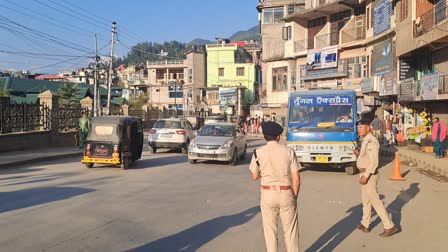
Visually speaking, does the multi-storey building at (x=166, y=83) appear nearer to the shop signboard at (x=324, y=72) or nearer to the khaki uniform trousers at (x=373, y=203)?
the shop signboard at (x=324, y=72)

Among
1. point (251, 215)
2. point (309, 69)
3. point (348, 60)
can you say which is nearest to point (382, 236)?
point (251, 215)

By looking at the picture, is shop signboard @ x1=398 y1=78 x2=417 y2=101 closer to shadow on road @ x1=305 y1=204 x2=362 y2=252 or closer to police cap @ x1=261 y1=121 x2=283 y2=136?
shadow on road @ x1=305 y1=204 x2=362 y2=252

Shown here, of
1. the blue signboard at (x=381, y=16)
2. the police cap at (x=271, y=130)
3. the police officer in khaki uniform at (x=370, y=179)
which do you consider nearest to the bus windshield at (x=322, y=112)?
the police officer in khaki uniform at (x=370, y=179)

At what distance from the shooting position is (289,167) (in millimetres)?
5273

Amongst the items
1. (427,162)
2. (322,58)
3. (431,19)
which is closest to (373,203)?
(427,162)

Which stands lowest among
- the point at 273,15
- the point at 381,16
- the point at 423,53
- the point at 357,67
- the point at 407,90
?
the point at 407,90

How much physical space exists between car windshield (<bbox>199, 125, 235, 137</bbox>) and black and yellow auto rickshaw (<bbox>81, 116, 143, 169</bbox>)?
12.3ft

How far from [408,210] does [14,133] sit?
1692cm

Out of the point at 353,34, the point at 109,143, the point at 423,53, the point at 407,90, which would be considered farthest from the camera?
the point at 353,34

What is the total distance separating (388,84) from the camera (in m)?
31.1

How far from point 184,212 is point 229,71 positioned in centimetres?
7129

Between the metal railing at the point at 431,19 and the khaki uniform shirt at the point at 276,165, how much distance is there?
62.1 ft

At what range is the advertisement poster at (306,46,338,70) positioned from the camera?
41312 millimetres

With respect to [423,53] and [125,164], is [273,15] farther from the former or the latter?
[125,164]
